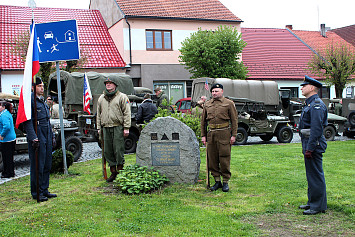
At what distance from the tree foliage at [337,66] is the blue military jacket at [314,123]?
22.7 metres

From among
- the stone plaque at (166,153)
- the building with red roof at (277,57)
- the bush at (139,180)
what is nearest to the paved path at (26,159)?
the bush at (139,180)

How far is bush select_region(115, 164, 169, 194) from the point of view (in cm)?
683

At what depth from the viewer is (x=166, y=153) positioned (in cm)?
743

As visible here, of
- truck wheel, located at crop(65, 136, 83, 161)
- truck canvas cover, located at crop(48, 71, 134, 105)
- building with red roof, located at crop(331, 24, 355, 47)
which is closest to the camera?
truck wheel, located at crop(65, 136, 83, 161)

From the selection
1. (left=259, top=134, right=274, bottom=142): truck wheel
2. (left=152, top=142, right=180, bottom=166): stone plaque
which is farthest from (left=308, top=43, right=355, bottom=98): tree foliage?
(left=152, top=142, right=180, bottom=166): stone plaque

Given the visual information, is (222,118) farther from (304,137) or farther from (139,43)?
(139,43)

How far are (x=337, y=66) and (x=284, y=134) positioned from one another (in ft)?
42.5

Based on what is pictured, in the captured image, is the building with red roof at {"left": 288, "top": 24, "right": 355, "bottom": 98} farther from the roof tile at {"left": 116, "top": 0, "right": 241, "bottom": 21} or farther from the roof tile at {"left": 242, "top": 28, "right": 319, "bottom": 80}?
the roof tile at {"left": 116, "top": 0, "right": 241, "bottom": 21}

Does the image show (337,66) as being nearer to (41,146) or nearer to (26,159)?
(26,159)

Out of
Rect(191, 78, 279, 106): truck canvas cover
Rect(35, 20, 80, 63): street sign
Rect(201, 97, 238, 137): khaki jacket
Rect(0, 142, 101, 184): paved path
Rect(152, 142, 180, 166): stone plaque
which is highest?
Rect(35, 20, 80, 63): street sign

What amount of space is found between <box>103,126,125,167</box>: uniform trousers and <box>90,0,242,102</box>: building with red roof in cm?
1711

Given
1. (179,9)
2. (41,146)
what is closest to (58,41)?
(41,146)

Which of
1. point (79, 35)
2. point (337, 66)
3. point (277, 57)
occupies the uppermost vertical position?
point (79, 35)

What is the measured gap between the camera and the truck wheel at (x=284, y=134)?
16.0m
